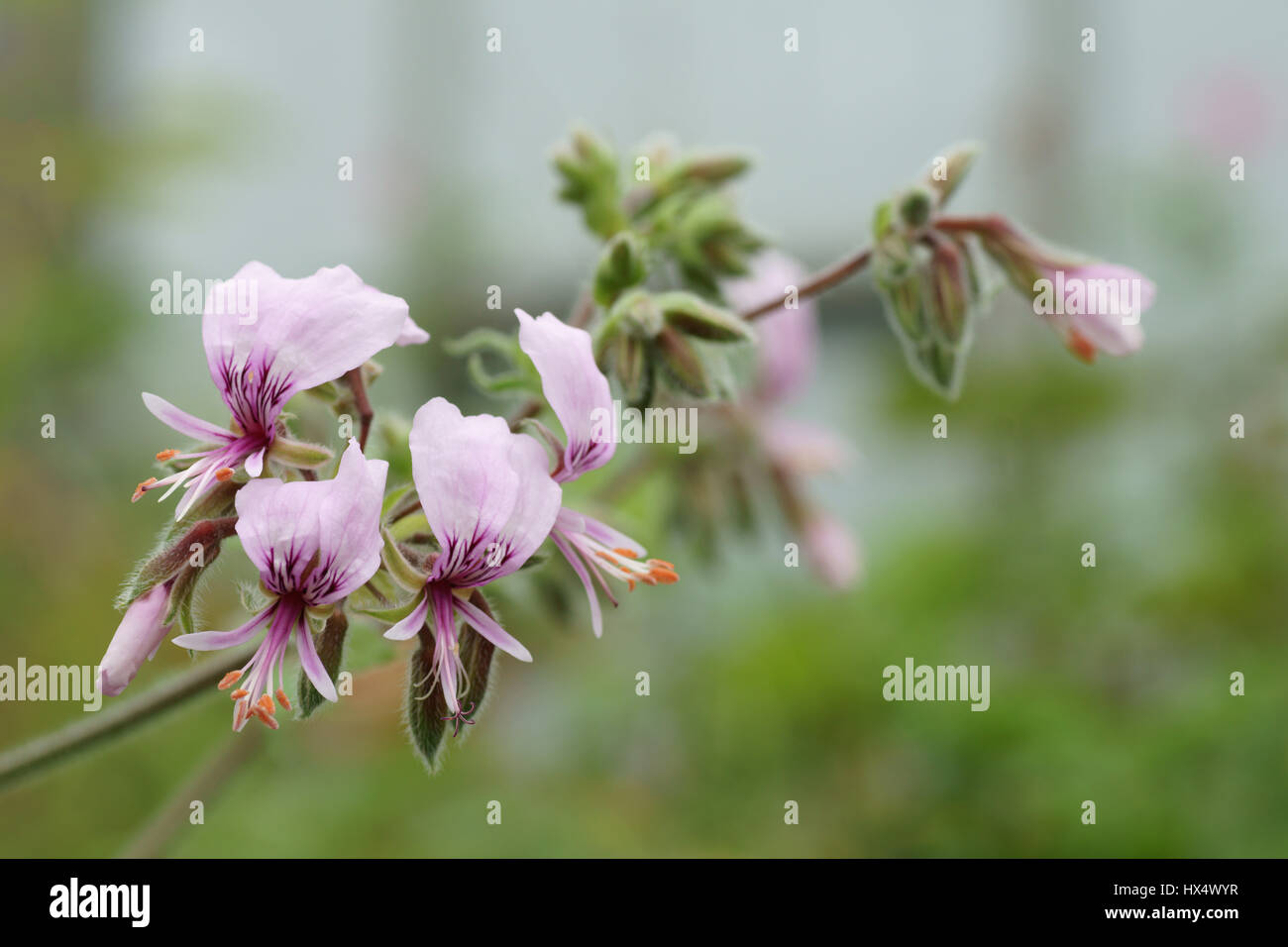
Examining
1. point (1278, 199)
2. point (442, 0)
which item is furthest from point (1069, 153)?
point (442, 0)

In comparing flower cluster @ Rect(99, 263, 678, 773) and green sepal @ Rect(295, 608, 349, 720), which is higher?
flower cluster @ Rect(99, 263, 678, 773)

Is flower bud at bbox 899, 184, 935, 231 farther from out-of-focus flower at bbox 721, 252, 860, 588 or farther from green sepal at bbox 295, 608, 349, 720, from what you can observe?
green sepal at bbox 295, 608, 349, 720

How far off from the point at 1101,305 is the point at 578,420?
714 mm

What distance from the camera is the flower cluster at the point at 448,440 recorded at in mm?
1062

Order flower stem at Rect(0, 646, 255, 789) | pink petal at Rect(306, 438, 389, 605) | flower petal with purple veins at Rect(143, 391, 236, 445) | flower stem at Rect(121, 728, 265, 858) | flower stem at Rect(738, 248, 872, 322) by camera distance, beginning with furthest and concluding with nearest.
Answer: flower stem at Rect(121, 728, 265, 858)
flower stem at Rect(738, 248, 872, 322)
flower stem at Rect(0, 646, 255, 789)
flower petal with purple veins at Rect(143, 391, 236, 445)
pink petal at Rect(306, 438, 389, 605)

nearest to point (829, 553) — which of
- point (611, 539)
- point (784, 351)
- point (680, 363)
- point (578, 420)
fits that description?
point (784, 351)

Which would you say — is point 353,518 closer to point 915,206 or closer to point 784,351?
point 915,206

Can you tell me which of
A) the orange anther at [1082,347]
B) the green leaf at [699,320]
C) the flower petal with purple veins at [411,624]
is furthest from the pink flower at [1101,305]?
the flower petal with purple veins at [411,624]

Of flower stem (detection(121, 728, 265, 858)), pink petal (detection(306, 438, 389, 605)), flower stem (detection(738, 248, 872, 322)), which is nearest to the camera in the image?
pink petal (detection(306, 438, 389, 605))

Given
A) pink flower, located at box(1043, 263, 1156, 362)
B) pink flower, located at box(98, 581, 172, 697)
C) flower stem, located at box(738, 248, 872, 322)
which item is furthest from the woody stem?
pink flower, located at box(1043, 263, 1156, 362)

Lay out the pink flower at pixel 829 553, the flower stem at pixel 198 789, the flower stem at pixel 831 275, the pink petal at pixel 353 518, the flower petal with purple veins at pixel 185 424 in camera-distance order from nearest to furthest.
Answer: the pink petal at pixel 353 518, the flower petal with purple veins at pixel 185 424, the flower stem at pixel 831 275, the flower stem at pixel 198 789, the pink flower at pixel 829 553

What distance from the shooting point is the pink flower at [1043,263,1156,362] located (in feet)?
4.84

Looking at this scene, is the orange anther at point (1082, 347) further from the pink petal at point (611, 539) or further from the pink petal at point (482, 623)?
the pink petal at point (482, 623)

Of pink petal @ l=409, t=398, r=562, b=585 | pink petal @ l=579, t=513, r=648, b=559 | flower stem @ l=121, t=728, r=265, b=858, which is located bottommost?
flower stem @ l=121, t=728, r=265, b=858
